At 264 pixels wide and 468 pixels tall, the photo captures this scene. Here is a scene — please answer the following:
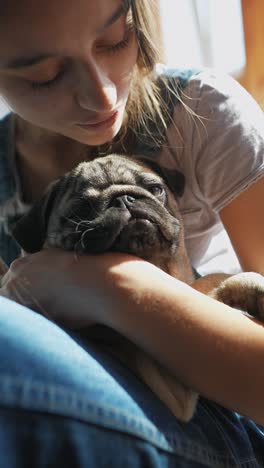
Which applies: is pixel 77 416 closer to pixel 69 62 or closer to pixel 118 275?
pixel 118 275

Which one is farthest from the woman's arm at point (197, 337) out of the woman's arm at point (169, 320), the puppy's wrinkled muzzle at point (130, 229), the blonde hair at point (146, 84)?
the blonde hair at point (146, 84)

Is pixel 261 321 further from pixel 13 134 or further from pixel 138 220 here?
pixel 13 134

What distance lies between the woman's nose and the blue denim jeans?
415mm

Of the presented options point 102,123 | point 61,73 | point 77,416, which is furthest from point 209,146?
point 77,416

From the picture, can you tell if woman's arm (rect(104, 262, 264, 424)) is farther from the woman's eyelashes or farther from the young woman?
the woman's eyelashes

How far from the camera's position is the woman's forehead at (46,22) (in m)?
0.76

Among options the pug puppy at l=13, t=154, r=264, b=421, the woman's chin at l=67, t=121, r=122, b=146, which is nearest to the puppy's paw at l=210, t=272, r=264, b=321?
the pug puppy at l=13, t=154, r=264, b=421

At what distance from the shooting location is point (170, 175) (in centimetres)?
108

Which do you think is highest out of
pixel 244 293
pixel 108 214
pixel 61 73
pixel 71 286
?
pixel 61 73

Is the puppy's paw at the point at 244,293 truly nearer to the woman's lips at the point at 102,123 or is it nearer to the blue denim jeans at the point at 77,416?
the blue denim jeans at the point at 77,416

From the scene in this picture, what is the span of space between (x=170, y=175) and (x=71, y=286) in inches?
15.1

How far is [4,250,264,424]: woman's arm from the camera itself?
702 mm

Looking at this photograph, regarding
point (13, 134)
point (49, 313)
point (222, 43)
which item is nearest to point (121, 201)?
point (49, 313)

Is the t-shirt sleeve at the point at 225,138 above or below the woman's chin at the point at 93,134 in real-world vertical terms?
below
